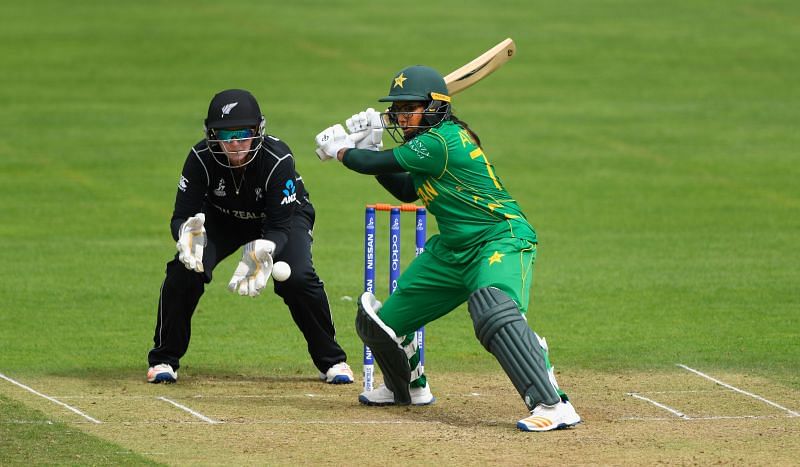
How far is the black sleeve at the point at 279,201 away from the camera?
340 inches

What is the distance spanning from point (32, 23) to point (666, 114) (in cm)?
1273

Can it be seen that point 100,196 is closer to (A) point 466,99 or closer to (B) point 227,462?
(A) point 466,99

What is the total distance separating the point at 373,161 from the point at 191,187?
1.42 metres

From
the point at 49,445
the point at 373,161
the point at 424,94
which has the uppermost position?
the point at 424,94

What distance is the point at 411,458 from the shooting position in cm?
686

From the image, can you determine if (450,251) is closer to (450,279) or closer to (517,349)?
(450,279)

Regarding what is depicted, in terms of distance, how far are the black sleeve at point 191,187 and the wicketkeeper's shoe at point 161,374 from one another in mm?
865

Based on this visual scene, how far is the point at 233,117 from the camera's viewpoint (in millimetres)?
8438

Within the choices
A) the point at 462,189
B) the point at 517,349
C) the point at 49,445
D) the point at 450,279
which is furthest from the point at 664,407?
the point at 49,445

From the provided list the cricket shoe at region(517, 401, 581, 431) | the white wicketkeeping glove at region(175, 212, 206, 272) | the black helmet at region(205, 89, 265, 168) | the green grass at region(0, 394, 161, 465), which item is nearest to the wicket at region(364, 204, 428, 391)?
the black helmet at region(205, 89, 265, 168)

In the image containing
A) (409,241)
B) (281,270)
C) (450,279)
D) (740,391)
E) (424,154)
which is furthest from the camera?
(409,241)

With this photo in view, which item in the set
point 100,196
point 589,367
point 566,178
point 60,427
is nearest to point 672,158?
point 566,178

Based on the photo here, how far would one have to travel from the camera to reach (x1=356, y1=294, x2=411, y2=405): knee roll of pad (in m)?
8.02

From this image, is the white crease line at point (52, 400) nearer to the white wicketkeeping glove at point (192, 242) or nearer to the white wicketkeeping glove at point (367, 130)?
the white wicketkeeping glove at point (192, 242)
